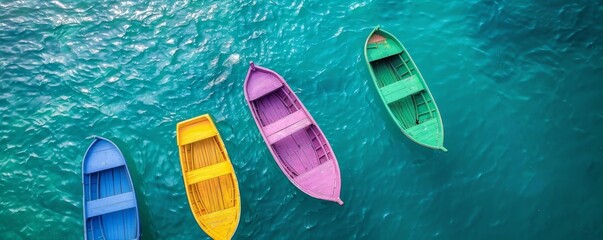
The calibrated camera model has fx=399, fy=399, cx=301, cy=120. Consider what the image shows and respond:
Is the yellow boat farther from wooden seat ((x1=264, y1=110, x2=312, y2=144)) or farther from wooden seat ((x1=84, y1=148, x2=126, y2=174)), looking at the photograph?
wooden seat ((x1=84, y1=148, x2=126, y2=174))

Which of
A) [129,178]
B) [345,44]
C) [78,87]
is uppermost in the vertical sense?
[345,44]

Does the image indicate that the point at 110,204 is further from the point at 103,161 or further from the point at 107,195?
the point at 103,161

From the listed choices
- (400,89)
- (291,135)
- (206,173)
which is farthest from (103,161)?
(400,89)

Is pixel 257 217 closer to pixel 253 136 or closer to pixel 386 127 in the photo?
pixel 253 136

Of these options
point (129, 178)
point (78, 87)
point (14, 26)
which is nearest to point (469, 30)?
point (129, 178)

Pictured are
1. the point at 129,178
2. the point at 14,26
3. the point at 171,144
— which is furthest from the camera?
the point at 14,26

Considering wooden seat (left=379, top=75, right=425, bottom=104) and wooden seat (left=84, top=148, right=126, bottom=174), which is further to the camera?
wooden seat (left=379, top=75, right=425, bottom=104)

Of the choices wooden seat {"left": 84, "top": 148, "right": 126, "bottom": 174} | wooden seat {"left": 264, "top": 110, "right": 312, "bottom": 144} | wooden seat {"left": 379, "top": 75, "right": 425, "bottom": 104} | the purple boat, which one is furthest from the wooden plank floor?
wooden seat {"left": 84, "top": 148, "right": 126, "bottom": 174}
